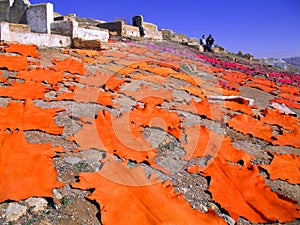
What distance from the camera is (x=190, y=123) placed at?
4012mm

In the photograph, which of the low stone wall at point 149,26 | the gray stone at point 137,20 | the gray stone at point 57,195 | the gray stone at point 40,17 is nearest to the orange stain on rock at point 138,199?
the gray stone at point 57,195

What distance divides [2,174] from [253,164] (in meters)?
2.76

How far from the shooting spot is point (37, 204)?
1875 mm

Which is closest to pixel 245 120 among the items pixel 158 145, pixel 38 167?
pixel 158 145

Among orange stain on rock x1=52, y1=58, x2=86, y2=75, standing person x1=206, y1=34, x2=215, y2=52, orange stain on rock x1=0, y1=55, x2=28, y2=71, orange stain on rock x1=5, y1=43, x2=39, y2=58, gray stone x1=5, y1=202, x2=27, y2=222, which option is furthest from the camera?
standing person x1=206, y1=34, x2=215, y2=52

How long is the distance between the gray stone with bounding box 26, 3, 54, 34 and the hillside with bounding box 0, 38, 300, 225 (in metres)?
3.42

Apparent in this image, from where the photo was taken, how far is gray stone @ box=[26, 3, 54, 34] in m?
8.33

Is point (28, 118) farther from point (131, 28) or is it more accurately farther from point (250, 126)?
point (131, 28)

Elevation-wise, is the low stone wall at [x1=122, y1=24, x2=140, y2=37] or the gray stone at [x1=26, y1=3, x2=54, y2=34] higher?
the low stone wall at [x1=122, y1=24, x2=140, y2=37]

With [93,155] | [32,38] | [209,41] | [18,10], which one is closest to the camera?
[93,155]

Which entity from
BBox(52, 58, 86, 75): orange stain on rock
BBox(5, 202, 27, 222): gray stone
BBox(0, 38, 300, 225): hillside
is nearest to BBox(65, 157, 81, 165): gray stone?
BBox(0, 38, 300, 225): hillside

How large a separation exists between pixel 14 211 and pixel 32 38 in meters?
6.45

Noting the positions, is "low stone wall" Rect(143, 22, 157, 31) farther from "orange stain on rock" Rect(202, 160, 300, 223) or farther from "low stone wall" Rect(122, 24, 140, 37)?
"orange stain on rock" Rect(202, 160, 300, 223)

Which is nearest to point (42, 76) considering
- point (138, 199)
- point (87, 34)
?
point (138, 199)
